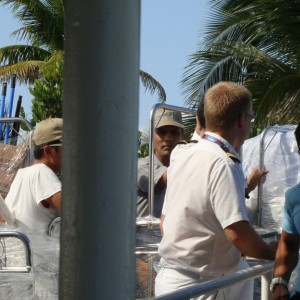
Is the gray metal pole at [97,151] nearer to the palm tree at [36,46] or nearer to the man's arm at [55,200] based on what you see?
the man's arm at [55,200]

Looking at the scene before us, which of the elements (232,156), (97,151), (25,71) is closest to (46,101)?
(25,71)

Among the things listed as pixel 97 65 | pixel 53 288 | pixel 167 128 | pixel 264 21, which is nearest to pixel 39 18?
pixel 264 21

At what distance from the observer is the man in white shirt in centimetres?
331

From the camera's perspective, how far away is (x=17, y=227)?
16.4 feet

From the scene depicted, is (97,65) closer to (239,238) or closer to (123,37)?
(123,37)

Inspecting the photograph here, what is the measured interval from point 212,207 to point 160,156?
2.78 metres

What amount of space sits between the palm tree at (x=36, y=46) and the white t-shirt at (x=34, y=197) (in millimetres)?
20078

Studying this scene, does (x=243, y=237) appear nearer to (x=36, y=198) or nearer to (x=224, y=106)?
(x=224, y=106)

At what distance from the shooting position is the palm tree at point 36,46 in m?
26.7

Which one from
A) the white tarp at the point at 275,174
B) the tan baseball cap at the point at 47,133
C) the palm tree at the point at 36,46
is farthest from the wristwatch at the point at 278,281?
the palm tree at the point at 36,46

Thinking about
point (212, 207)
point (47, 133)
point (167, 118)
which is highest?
point (167, 118)

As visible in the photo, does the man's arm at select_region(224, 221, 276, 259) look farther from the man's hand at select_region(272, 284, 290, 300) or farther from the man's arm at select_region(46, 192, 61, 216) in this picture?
the man's arm at select_region(46, 192, 61, 216)

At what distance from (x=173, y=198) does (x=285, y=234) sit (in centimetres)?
48

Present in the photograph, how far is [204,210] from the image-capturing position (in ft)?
11.2
